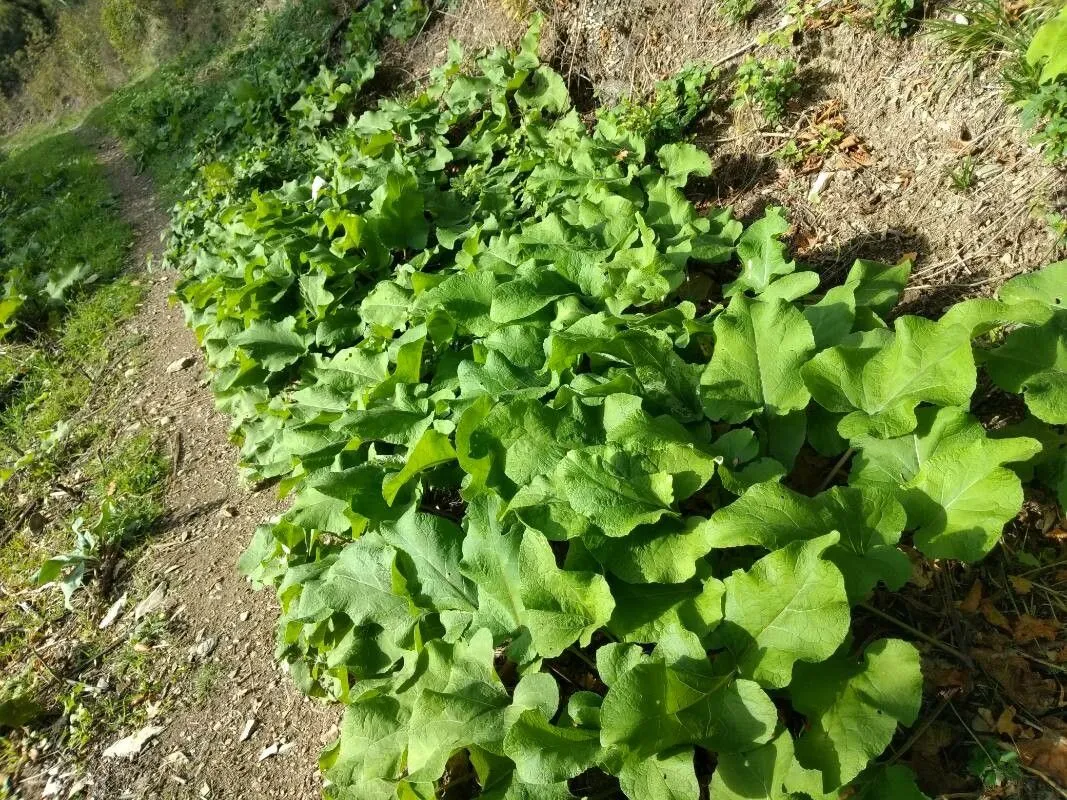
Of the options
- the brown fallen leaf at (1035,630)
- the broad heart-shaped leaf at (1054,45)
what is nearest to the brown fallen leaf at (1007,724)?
the brown fallen leaf at (1035,630)

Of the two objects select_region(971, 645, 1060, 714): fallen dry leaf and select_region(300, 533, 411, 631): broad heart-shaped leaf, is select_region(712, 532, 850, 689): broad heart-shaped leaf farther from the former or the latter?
select_region(300, 533, 411, 631): broad heart-shaped leaf

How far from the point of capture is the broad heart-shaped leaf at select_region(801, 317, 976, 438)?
188cm

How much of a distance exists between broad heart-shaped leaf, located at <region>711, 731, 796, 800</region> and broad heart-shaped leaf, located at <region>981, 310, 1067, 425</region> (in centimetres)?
115

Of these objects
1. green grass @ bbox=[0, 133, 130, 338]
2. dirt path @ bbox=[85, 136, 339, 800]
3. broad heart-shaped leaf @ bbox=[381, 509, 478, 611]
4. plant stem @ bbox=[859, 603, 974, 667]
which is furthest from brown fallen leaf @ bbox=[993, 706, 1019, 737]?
green grass @ bbox=[0, 133, 130, 338]

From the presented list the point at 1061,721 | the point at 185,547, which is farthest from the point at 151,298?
the point at 1061,721

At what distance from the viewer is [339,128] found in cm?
714

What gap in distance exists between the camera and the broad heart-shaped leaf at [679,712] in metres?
1.54

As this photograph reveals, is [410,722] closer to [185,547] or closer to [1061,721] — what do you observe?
[1061,721]

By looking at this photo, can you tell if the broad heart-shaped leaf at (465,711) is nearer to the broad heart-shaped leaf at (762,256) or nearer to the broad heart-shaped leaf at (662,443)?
the broad heart-shaped leaf at (662,443)

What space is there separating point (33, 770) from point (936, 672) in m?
3.76

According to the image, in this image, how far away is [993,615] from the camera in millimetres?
1875

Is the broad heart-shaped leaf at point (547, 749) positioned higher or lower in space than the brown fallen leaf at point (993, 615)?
higher

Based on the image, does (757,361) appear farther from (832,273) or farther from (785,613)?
(832,273)

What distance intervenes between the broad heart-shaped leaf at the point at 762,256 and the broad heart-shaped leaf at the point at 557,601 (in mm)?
1362
